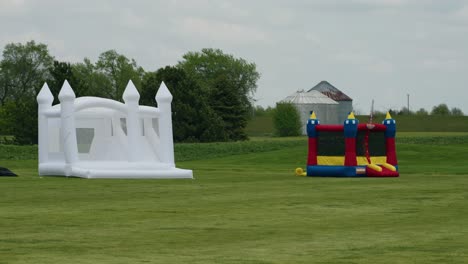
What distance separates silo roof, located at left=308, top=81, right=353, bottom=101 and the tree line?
12834mm

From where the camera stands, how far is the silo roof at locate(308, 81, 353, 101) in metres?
170

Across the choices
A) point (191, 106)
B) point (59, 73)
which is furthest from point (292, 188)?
point (191, 106)

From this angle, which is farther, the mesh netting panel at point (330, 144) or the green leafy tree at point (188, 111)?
the green leafy tree at point (188, 111)

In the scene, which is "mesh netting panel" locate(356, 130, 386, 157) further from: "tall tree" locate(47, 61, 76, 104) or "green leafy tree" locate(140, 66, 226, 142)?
"green leafy tree" locate(140, 66, 226, 142)

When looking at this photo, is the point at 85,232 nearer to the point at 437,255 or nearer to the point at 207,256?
the point at 207,256

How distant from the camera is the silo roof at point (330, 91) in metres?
170

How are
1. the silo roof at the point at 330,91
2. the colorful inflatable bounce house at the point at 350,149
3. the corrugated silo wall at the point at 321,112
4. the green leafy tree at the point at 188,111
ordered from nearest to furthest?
the colorful inflatable bounce house at the point at 350,149
the green leafy tree at the point at 188,111
the corrugated silo wall at the point at 321,112
the silo roof at the point at 330,91

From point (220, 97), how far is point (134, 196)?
83.8 meters

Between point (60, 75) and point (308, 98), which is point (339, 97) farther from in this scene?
point (60, 75)

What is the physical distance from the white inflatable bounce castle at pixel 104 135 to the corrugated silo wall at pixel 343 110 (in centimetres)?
11953

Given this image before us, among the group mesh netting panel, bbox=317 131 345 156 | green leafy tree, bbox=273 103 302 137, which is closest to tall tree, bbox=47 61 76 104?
mesh netting panel, bbox=317 131 345 156

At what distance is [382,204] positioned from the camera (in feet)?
76.6

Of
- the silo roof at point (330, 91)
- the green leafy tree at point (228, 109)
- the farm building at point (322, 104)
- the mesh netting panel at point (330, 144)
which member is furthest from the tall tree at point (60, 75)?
the silo roof at point (330, 91)

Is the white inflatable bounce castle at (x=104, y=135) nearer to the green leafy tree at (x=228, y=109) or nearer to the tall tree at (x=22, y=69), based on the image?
the green leafy tree at (x=228, y=109)
